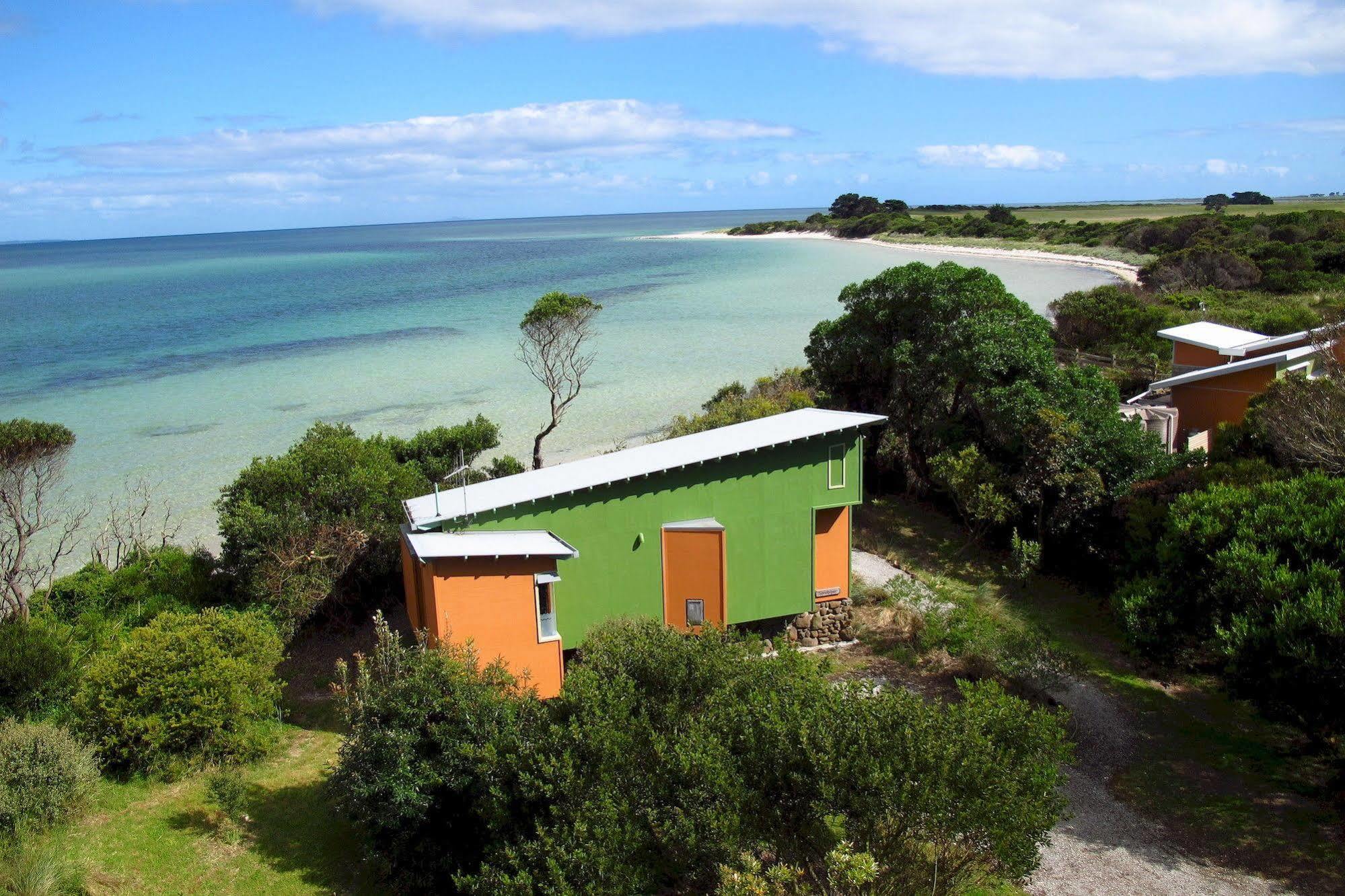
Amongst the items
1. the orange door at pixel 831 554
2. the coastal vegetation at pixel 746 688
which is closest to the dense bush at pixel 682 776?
the coastal vegetation at pixel 746 688

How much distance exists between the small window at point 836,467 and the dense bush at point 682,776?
16.9ft

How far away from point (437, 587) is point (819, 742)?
5.72 metres

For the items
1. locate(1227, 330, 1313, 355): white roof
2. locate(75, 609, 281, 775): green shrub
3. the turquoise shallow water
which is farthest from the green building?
locate(1227, 330, 1313, 355): white roof

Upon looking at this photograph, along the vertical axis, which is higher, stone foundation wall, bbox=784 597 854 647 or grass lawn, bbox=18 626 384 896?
stone foundation wall, bbox=784 597 854 647

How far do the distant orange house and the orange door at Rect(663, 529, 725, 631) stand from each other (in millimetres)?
12446

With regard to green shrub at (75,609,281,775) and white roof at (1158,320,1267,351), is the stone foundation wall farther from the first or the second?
white roof at (1158,320,1267,351)

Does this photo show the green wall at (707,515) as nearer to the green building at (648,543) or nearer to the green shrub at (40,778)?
the green building at (648,543)

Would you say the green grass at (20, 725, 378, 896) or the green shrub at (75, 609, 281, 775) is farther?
the green shrub at (75, 609, 281, 775)

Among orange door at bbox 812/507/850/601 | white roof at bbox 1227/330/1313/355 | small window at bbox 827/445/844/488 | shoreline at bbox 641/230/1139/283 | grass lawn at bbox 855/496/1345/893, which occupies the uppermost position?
shoreline at bbox 641/230/1139/283

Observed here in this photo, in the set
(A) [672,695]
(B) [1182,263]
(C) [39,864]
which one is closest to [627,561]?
(A) [672,695]

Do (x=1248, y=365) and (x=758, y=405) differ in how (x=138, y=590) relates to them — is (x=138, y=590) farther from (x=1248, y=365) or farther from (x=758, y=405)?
(x=1248, y=365)

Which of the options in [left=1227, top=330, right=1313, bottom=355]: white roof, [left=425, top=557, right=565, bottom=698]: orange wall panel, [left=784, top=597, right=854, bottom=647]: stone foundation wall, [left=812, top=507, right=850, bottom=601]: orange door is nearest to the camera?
[left=425, top=557, right=565, bottom=698]: orange wall panel

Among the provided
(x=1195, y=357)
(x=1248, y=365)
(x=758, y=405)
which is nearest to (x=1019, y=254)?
(x=1195, y=357)

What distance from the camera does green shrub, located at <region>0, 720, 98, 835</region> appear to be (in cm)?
1056
